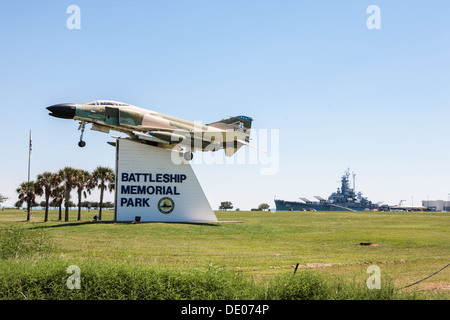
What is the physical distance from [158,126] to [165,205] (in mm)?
8083

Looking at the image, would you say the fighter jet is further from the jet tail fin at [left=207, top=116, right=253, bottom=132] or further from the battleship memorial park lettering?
the battleship memorial park lettering

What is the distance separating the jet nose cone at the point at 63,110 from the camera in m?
Result: 34.2

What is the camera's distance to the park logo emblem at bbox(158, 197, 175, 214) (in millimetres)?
41406

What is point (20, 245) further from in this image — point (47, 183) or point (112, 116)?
point (47, 183)

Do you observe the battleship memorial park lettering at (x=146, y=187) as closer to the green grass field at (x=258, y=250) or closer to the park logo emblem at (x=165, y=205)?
the park logo emblem at (x=165, y=205)

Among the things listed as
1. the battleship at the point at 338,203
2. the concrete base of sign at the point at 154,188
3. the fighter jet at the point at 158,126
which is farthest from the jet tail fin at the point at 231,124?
the battleship at the point at 338,203

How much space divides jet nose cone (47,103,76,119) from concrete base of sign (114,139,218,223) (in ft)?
23.2

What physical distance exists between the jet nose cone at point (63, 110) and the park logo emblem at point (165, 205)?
40.7 ft

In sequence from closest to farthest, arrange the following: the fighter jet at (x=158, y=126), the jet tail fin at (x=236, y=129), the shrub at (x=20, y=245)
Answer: the shrub at (x=20, y=245)
the fighter jet at (x=158, y=126)
the jet tail fin at (x=236, y=129)

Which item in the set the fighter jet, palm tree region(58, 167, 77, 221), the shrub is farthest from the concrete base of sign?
the shrub

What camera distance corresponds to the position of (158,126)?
40562 millimetres

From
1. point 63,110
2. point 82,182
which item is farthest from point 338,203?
point 63,110
